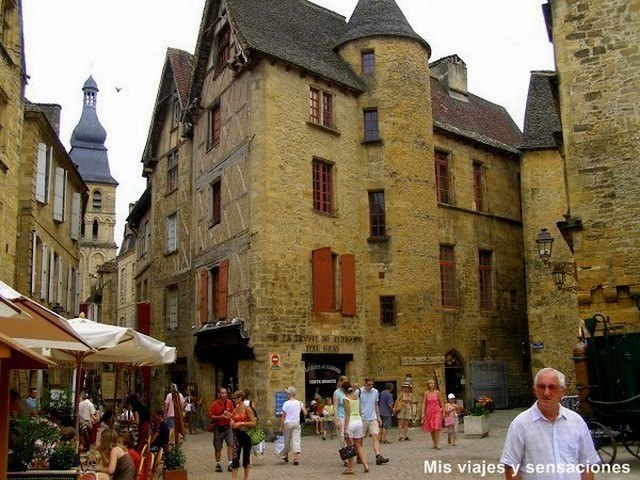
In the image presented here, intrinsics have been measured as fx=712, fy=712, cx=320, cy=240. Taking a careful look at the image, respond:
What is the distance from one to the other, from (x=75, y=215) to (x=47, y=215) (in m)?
3.89

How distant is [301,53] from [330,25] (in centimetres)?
377

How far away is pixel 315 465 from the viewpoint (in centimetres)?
1195

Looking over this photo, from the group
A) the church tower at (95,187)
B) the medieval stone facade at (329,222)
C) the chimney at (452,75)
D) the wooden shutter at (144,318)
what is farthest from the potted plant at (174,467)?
the church tower at (95,187)

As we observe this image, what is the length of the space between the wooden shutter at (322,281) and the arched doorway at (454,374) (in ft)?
17.1

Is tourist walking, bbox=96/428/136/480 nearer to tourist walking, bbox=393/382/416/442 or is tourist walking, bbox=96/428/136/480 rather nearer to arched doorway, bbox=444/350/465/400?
tourist walking, bbox=393/382/416/442

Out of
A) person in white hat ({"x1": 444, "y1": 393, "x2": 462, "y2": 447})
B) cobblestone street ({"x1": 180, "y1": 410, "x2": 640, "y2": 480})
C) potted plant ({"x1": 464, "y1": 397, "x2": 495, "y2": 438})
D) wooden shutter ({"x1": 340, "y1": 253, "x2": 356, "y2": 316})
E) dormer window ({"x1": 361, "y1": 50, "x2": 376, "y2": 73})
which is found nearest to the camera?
cobblestone street ({"x1": 180, "y1": 410, "x2": 640, "y2": 480})

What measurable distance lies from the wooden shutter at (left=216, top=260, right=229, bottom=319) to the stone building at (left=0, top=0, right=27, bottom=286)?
5759 mm

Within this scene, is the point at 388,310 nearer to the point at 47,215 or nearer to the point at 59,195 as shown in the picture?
the point at 47,215

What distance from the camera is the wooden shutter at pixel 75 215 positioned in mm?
22625

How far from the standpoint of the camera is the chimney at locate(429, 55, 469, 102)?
28.0m

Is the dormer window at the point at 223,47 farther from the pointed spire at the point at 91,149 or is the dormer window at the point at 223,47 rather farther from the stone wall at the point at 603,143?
the pointed spire at the point at 91,149

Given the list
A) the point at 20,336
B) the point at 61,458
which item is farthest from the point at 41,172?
the point at 61,458

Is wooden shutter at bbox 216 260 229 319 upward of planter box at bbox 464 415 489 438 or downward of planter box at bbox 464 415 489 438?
upward

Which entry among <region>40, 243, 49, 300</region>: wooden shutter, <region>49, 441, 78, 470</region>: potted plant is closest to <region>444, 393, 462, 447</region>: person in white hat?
<region>49, 441, 78, 470</region>: potted plant
